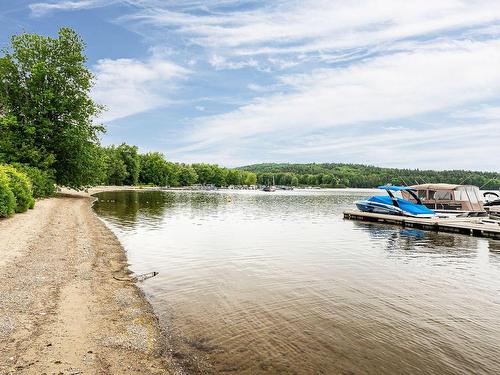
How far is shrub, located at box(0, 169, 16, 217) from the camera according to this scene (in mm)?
24900

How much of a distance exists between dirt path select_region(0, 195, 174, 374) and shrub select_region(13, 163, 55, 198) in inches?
1058

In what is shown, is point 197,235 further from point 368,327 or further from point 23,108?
point 23,108

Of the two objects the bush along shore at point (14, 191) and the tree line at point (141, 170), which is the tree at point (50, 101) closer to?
the bush along shore at point (14, 191)

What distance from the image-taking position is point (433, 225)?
34.4 metres

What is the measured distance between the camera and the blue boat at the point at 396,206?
39059 millimetres

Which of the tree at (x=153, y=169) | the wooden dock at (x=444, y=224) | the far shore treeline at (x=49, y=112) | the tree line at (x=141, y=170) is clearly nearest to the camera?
the wooden dock at (x=444, y=224)

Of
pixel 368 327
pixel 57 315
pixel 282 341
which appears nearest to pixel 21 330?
pixel 57 315

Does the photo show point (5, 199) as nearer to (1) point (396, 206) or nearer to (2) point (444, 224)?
(2) point (444, 224)

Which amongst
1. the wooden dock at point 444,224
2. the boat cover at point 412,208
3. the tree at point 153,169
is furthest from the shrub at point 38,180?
the tree at point 153,169

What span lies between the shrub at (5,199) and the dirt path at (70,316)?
7.90m

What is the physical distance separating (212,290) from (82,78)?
49.5m

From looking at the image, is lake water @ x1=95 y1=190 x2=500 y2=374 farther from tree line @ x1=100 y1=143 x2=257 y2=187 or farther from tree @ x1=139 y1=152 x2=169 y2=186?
tree @ x1=139 y1=152 x2=169 y2=186

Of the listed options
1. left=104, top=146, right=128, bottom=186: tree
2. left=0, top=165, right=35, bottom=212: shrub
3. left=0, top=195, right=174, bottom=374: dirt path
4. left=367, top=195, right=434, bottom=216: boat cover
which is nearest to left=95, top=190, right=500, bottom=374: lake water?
left=0, top=195, right=174, bottom=374: dirt path

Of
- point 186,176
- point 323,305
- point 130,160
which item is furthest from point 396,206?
point 186,176
